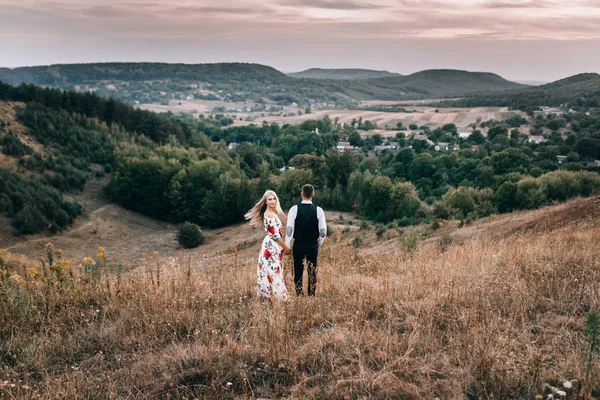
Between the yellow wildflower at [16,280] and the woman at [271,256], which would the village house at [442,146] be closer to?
the woman at [271,256]

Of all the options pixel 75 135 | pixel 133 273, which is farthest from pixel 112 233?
pixel 133 273

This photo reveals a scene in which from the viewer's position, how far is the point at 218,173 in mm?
58750

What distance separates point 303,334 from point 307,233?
5.82 ft

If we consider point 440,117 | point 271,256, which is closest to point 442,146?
point 440,117

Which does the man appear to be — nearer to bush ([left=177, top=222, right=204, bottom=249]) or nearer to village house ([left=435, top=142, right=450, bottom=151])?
bush ([left=177, top=222, right=204, bottom=249])

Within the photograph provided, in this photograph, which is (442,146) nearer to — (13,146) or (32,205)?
(32,205)

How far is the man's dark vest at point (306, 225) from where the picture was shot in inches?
242

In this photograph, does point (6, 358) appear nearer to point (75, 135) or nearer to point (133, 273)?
point (133, 273)

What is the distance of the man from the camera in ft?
20.1

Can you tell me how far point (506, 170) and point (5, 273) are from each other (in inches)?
2542

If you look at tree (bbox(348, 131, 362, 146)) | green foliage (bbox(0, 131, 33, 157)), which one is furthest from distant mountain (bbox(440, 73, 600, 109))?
green foliage (bbox(0, 131, 33, 157))

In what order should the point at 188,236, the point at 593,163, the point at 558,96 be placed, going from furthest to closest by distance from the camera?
the point at 558,96
the point at 593,163
the point at 188,236

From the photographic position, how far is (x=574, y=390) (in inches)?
137

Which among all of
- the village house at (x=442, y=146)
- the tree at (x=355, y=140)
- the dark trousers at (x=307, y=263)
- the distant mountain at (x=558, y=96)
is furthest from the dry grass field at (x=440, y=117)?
the dark trousers at (x=307, y=263)
